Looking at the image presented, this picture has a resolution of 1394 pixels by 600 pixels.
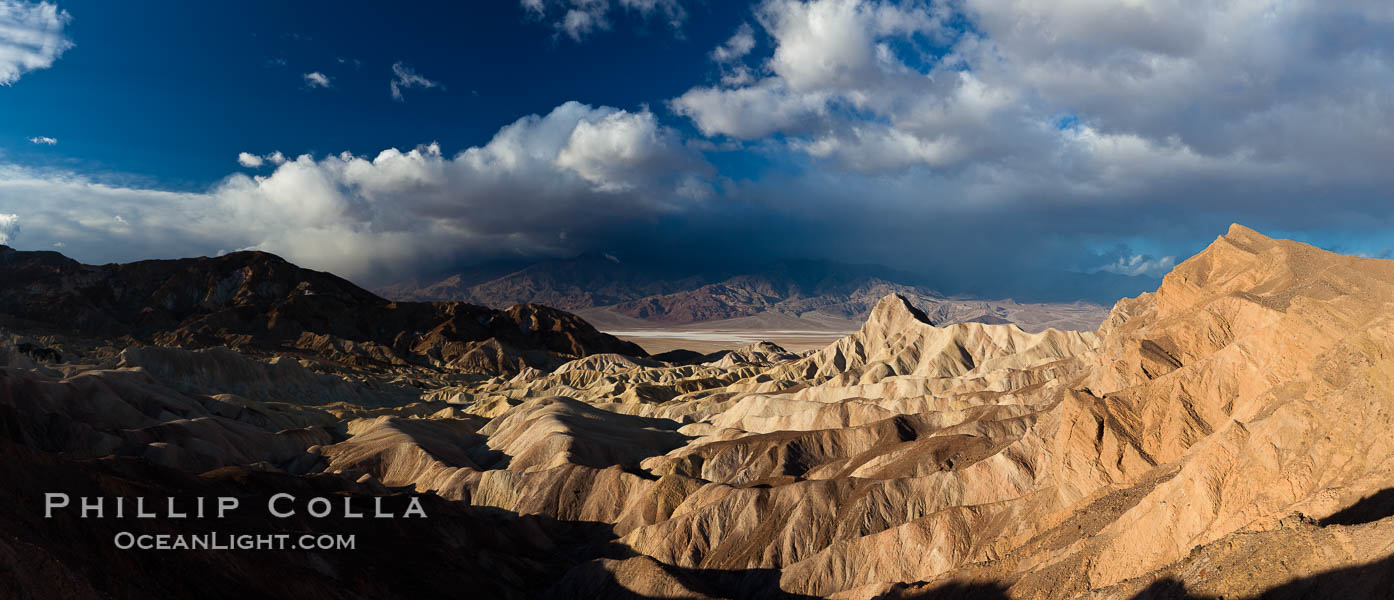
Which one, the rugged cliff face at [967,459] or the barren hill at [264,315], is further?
the barren hill at [264,315]

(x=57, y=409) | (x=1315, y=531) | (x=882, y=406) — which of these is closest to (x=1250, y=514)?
(x=1315, y=531)

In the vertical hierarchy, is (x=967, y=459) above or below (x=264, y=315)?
below

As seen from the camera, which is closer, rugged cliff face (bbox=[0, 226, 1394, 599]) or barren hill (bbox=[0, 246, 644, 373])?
rugged cliff face (bbox=[0, 226, 1394, 599])

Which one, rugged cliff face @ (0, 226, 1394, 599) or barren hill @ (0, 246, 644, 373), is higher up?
barren hill @ (0, 246, 644, 373)

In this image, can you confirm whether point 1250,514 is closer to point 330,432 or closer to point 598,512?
point 598,512

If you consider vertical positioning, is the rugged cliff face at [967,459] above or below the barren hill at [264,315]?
below

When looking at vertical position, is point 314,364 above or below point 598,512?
above

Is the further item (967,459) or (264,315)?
(264,315)

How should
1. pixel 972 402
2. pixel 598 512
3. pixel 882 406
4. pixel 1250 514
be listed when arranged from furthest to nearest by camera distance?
pixel 882 406, pixel 972 402, pixel 598 512, pixel 1250 514
